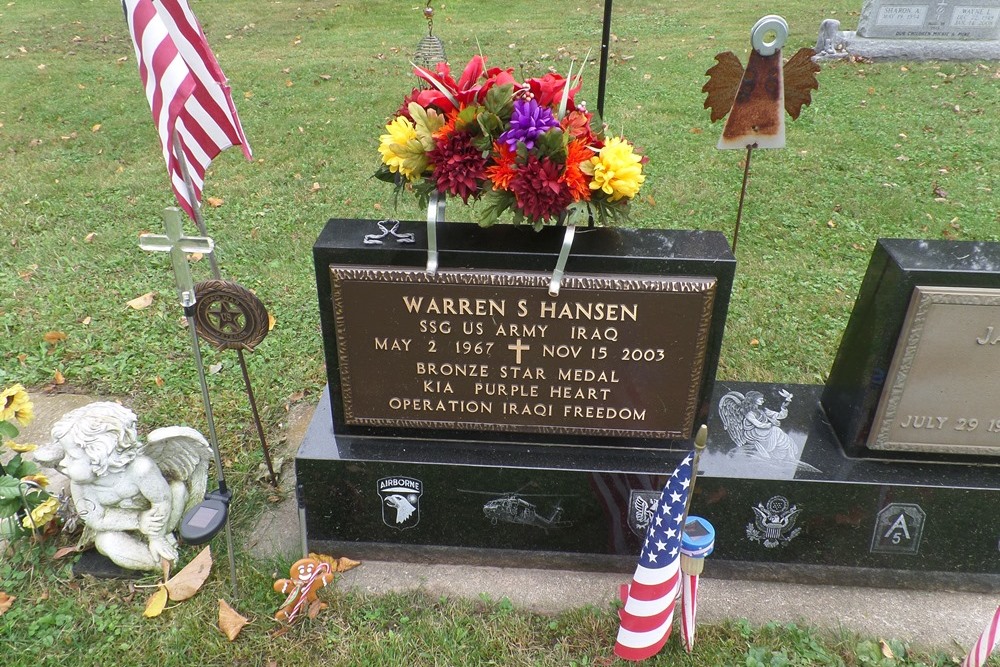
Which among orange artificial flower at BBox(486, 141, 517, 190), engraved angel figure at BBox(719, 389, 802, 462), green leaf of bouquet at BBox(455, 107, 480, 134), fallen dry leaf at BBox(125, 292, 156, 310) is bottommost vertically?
fallen dry leaf at BBox(125, 292, 156, 310)

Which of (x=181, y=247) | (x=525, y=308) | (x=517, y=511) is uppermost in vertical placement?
(x=181, y=247)

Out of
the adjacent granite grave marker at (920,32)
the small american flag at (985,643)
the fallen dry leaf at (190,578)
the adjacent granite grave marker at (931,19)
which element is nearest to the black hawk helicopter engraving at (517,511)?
the fallen dry leaf at (190,578)

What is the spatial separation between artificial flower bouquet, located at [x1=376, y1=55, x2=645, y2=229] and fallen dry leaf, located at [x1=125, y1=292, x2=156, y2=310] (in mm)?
3044

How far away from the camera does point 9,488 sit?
2.89 m

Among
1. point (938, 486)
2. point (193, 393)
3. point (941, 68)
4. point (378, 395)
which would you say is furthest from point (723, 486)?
point (941, 68)

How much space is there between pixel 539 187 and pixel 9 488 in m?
2.42

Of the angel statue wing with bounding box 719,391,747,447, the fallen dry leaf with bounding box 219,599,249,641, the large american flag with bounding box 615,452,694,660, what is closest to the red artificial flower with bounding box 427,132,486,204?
the large american flag with bounding box 615,452,694,660

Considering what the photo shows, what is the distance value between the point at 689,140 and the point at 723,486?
5.27 meters

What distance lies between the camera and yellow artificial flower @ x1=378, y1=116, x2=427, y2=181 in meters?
→ 2.52

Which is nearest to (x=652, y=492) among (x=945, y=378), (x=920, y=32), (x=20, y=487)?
(x=945, y=378)

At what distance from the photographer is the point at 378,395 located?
9.76 ft

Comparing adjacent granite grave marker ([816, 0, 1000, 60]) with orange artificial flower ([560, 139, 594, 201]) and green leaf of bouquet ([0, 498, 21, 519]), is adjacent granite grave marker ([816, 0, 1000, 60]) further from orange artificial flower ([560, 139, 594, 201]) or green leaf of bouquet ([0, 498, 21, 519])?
green leaf of bouquet ([0, 498, 21, 519])

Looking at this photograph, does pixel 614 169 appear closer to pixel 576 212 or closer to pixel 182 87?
pixel 576 212

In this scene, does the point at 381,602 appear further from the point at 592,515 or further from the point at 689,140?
the point at 689,140
